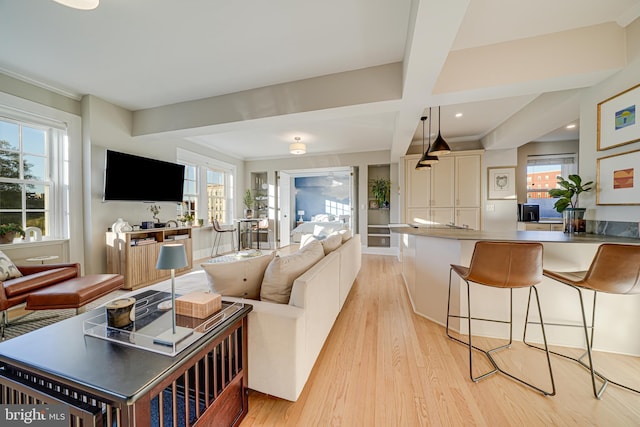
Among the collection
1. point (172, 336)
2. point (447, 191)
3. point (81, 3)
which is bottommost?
point (172, 336)

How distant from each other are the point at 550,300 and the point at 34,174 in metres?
5.96

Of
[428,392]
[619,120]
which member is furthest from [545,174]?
[428,392]

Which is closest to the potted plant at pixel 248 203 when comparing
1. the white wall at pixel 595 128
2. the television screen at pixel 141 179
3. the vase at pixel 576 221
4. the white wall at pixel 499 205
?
the television screen at pixel 141 179

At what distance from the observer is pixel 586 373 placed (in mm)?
1643

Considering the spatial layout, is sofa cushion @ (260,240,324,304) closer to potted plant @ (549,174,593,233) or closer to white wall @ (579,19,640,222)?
potted plant @ (549,174,593,233)

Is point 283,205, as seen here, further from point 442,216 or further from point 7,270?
point 7,270

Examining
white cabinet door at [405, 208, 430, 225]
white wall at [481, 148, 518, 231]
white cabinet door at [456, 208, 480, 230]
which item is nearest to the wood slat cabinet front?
white cabinet door at [405, 208, 430, 225]

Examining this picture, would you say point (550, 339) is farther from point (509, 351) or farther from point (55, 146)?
point (55, 146)

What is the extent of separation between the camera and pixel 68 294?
203cm

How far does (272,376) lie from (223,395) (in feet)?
0.94

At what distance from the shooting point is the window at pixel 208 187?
17.0ft

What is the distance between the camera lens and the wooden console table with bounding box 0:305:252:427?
2.44ft

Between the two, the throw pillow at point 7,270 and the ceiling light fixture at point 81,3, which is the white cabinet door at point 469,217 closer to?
the ceiling light fixture at point 81,3

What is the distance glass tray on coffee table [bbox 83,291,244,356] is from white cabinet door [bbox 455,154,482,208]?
16.0ft
